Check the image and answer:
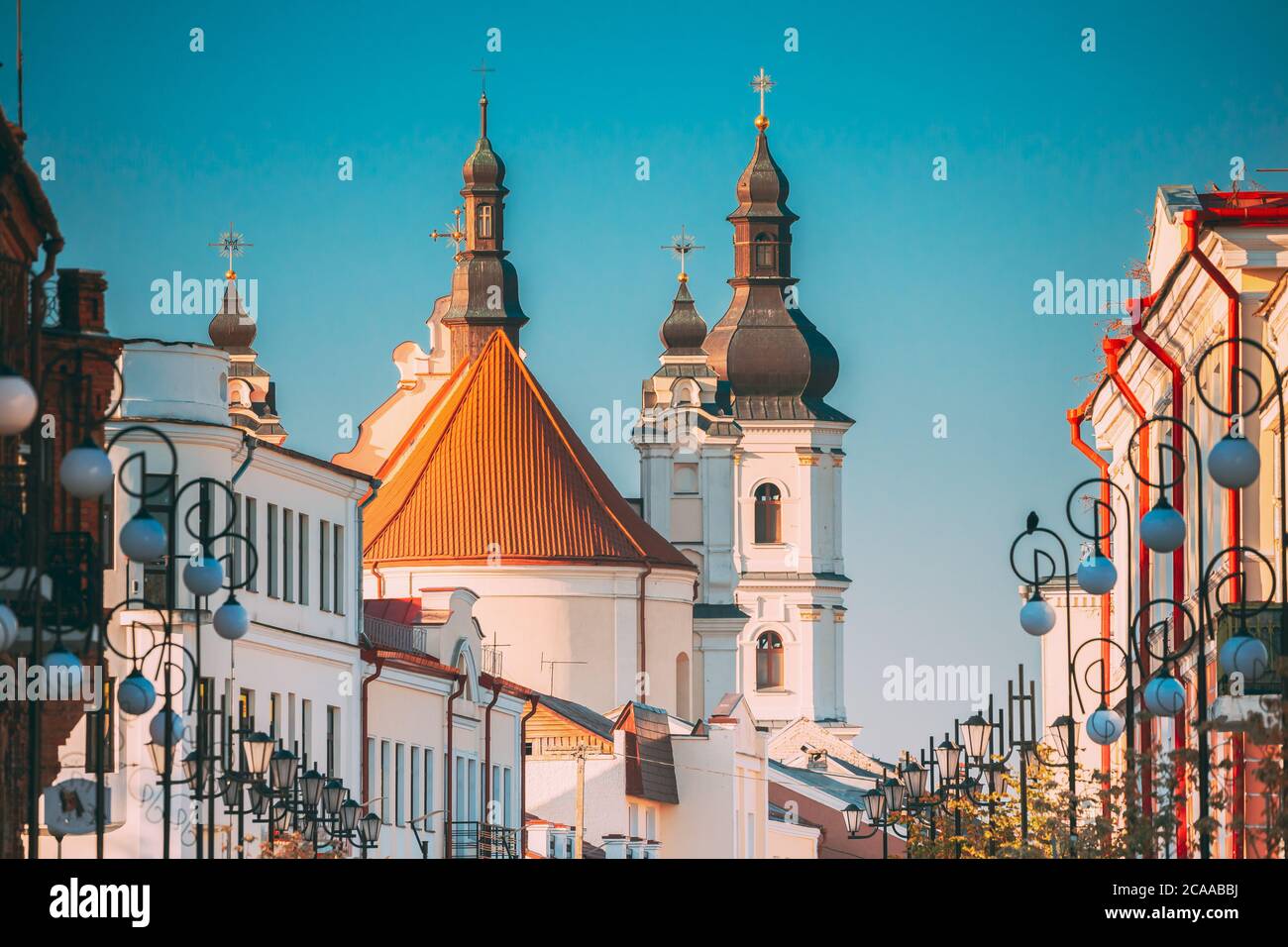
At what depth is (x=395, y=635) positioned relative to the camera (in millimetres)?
55875

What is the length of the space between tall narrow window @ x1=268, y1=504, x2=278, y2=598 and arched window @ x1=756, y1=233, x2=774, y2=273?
7184cm

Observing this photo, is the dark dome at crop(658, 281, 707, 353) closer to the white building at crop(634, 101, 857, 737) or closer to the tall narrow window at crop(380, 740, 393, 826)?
the white building at crop(634, 101, 857, 737)

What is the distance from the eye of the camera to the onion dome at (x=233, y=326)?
115m

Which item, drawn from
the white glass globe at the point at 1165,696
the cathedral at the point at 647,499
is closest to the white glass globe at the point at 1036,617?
the white glass globe at the point at 1165,696

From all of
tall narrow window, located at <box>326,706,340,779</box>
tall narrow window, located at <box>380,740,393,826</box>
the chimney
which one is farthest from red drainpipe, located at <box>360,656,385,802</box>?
the chimney

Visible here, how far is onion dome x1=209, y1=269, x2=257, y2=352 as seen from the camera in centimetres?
11506

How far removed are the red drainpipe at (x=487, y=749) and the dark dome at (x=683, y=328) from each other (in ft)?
176

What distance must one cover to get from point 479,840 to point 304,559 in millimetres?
6668

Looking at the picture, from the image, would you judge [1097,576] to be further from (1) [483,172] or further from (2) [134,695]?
(1) [483,172]

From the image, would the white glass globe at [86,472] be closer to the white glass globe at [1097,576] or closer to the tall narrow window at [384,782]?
the white glass globe at [1097,576]

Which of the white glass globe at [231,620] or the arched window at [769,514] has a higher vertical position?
the arched window at [769,514]

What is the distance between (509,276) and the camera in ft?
343
